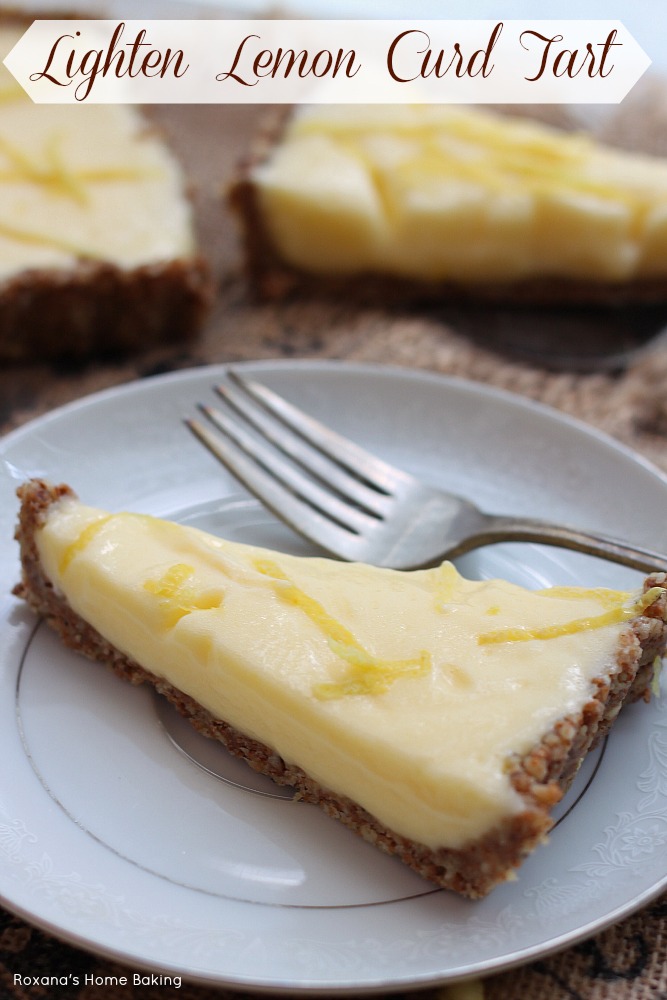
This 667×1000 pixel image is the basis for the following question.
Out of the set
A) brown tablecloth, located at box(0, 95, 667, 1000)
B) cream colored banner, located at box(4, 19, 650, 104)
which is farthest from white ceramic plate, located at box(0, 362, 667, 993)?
cream colored banner, located at box(4, 19, 650, 104)

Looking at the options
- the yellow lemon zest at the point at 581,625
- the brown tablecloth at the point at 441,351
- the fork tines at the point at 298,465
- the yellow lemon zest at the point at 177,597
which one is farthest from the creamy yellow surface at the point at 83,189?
the yellow lemon zest at the point at 581,625

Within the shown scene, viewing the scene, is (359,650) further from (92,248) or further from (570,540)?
(92,248)

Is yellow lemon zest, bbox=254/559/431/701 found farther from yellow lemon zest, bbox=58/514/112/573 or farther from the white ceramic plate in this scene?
yellow lemon zest, bbox=58/514/112/573

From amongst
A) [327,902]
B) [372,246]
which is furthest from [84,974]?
[372,246]

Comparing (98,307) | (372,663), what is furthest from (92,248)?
(372,663)

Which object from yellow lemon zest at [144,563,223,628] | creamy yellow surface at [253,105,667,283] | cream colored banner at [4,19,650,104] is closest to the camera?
yellow lemon zest at [144,563,223,628]

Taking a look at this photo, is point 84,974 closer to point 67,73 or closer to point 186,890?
point 186,890

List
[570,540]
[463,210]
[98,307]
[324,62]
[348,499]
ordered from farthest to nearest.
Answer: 1. [324,62]
2. [463,210]
3. [98,307]
4. [348,499]
5. [570,540]

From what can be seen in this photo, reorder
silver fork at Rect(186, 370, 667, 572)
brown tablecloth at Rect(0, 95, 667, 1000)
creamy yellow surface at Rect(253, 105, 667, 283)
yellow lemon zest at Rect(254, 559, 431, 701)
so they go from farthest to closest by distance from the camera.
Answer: creamy yellow surface at Rect(253, 105, 667, 283)
brown tablecloth at Rect(0, 95, 667, 1000)
silver fork at Rect(186, 370, 667, 572)
yellow lemon zest at Rect(254, 559, 431, 701)
